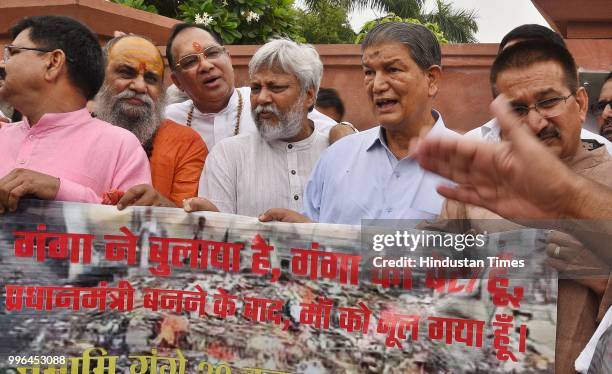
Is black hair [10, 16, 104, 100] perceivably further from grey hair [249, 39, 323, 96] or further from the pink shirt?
grey hair [249, 39, 323, 96]

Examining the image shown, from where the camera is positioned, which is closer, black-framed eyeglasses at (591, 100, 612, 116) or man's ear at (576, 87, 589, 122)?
man's ear at (576, 87, 589, 122)

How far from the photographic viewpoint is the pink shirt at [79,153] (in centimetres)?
349

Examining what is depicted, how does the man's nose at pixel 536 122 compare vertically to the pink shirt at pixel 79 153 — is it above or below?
above

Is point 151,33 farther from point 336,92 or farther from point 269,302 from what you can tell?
point 269,302

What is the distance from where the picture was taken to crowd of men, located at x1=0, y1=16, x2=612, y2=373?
301cm

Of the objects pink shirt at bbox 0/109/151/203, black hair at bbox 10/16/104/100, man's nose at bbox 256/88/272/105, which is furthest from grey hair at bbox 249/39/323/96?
pink shirt at bbox 0/109/151/203

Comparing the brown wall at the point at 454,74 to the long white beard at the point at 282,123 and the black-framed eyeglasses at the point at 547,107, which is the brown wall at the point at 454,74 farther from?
the black-framed eyeglasses at the point at 547,107

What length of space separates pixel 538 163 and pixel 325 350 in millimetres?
1381

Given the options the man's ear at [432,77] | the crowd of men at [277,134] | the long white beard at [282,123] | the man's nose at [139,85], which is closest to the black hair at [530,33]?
the crowd of men at [277,134]

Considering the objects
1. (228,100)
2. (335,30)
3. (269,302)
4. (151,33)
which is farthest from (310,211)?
(335,30)

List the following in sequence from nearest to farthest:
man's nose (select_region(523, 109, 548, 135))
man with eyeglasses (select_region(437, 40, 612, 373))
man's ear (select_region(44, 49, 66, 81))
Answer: man with eyeglasses (select_region(437, 40, 612, 373)) < man's nose (select_region(523, 109, 548, 135)) < man's ear (select_region(44, 49, 66, 81))

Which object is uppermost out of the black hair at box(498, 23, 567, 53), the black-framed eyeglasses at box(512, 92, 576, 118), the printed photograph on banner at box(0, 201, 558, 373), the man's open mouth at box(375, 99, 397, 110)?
the black hair at box(498, 23, 567, 53)

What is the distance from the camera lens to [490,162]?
1.90 meters

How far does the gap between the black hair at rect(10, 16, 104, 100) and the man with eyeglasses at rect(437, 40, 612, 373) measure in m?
1.56
